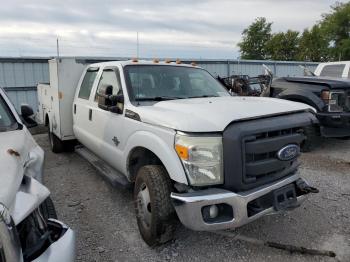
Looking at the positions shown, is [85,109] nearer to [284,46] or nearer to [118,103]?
[118,103]

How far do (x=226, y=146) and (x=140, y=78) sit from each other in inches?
73.4

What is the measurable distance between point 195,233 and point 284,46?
1933 inches

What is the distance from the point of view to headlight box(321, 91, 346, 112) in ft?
22.1

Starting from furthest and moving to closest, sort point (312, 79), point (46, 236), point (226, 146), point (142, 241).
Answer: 1. point (312, 79)
2. point (142, 241)
3. point (226, 146)
4. point (46, 236)

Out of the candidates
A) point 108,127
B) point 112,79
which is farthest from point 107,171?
point 112,79

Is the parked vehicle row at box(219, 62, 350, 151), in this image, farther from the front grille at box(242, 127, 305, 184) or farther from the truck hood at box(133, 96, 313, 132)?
the front grille at box(242, 127, 305, 184)

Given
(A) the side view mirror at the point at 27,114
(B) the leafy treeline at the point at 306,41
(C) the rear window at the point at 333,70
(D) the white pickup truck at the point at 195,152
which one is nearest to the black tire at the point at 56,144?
(D) the white pickup truck at the point at 195,152

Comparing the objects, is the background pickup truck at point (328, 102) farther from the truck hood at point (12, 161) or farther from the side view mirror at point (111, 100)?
the truck hood at point (12, 161)

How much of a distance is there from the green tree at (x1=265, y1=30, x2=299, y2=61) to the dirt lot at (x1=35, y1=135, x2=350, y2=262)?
152 feet

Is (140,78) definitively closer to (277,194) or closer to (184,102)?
(184,102)

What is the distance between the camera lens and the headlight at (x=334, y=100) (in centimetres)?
675

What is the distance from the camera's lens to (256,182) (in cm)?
313

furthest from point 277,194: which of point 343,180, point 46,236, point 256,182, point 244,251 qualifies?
point 343,180

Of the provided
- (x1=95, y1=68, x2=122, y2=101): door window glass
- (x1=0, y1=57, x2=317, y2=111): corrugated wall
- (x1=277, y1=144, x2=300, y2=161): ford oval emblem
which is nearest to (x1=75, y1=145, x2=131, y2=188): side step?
(x1=95, y1=68, x2=122, y2=101): door window glass
